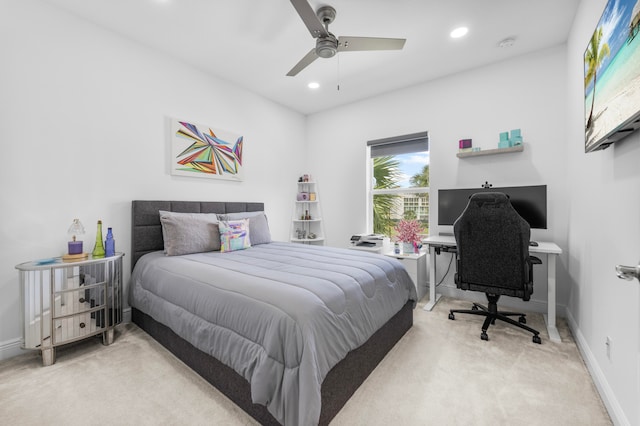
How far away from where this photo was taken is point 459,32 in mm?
2578

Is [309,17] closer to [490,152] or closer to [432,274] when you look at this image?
[490,152]

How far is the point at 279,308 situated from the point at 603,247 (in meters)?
1.96

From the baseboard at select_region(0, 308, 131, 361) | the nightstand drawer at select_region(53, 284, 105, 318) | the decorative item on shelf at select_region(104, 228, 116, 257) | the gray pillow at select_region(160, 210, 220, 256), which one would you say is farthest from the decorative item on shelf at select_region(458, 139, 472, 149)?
the baseboard at select_region(0, 308, 131, 361)

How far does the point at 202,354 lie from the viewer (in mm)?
1729

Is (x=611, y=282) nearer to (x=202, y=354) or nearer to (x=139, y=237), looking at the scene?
(x=202, y=354)

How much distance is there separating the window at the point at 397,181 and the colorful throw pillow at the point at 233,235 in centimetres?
198

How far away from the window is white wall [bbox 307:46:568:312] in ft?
0.43

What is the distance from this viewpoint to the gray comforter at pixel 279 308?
124cm

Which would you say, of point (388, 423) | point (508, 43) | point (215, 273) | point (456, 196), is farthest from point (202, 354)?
point (508, 43)

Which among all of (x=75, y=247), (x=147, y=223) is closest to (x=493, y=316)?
(x=147, y=223)

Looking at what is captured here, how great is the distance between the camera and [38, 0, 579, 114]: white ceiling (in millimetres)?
2254

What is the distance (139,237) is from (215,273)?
1.34 meters

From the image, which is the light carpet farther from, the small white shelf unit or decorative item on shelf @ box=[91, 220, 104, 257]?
the small white shelf unit

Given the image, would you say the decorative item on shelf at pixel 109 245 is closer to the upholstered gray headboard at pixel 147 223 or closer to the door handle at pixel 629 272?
the upholstered gray headboard at pixel 147 223
